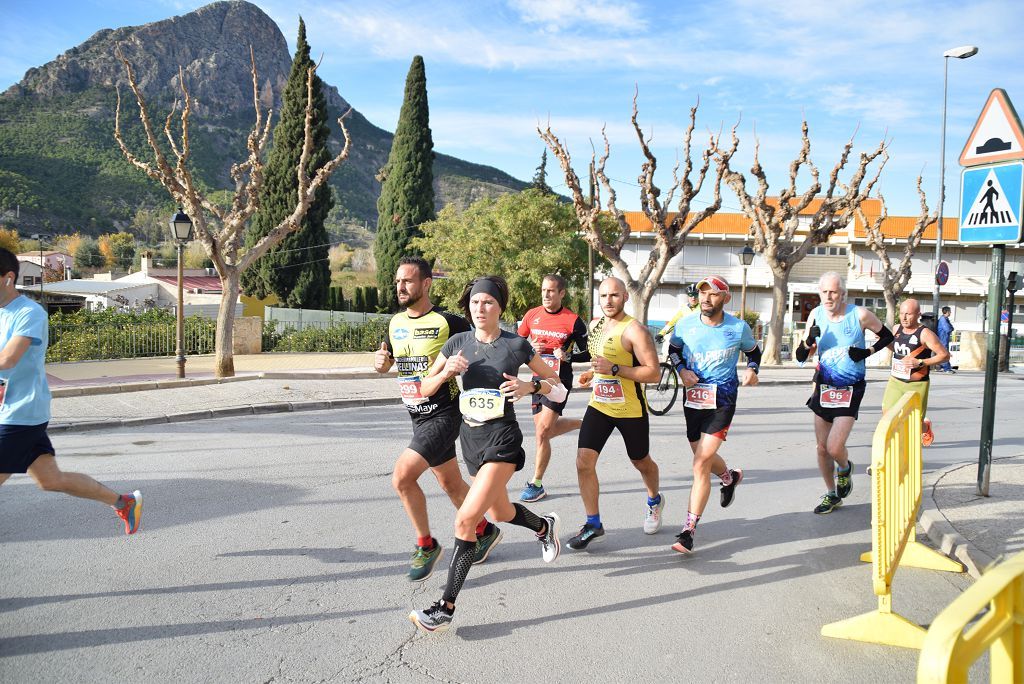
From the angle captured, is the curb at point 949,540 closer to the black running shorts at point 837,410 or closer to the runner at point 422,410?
the black running shorts at point 837,410

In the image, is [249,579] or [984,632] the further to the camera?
[249,579]

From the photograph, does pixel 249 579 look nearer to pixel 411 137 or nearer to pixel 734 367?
pixel 734 367

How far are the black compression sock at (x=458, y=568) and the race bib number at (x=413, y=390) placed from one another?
39.7 inches

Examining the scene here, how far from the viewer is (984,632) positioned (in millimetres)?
2010

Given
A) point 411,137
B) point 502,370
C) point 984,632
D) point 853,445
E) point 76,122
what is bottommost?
point 853,445

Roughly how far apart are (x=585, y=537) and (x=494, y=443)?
1476mm

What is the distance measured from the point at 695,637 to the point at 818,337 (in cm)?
339

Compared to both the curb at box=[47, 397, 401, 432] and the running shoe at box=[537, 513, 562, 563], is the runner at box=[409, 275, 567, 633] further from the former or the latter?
the curb at box=[47, 397, 401, 432]

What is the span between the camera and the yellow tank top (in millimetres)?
5559

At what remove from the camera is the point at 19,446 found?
4.44 m

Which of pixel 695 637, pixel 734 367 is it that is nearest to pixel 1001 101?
pixel 734 367

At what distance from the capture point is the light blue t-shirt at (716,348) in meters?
5.72

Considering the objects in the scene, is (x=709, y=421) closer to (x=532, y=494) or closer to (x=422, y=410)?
(x=532, y=494)

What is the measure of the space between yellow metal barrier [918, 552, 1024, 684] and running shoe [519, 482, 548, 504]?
4841 millimetres
